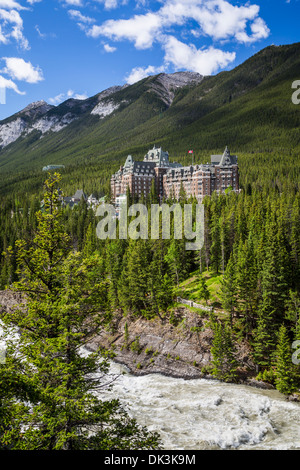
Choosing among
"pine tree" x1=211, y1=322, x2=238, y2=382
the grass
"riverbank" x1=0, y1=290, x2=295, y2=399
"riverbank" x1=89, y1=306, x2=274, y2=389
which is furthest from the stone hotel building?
"pine tree" x1=211, y1=322, x2=238, y2=382

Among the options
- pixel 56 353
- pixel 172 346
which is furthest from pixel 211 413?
pixel 56 353

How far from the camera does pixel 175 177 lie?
6900 inches

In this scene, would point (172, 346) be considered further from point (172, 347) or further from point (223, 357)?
point (223, 357)

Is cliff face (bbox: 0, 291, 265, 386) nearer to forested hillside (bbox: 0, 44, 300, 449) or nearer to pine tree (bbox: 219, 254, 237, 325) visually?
forested hillside (bbox: 0, 44, 300, 449)

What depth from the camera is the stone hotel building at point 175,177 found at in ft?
539

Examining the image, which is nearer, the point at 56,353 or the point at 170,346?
the point at 56,353

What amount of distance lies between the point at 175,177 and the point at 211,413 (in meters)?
146

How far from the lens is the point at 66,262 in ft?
49.1

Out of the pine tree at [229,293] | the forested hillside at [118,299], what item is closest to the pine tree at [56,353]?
the forested hillside at [118,299]

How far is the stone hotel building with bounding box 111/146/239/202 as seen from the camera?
164375 millimetres

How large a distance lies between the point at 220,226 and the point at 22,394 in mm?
76664

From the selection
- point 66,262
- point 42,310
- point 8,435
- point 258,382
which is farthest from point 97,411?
point 258,382

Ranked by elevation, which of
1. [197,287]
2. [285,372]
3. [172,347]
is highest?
[197,287]
